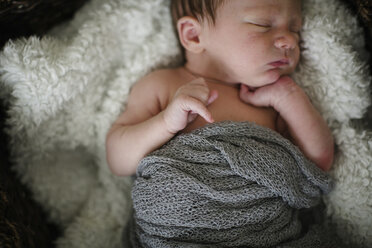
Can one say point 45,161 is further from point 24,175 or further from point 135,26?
point 135,26

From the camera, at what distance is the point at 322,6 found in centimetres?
118

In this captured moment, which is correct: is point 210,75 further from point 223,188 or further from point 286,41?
point 223,188

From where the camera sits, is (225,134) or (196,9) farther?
(196,9)

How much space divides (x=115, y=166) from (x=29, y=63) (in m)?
0.41

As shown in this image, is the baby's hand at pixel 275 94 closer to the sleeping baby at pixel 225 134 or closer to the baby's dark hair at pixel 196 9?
the sleeping baby at pixel 225 134

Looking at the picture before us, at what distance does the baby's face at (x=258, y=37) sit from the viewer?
1.06 m

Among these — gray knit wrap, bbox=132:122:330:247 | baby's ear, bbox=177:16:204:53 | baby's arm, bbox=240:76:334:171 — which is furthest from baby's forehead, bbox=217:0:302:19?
gray knit wrap, bbox=132:122:330:247

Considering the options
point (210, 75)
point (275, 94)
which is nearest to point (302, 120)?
point (275, 94)

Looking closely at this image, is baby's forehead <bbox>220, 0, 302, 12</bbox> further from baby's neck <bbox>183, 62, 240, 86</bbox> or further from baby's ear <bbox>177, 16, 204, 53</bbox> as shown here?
baby's neck <bbox>183, 62, 240, 86</bbox>

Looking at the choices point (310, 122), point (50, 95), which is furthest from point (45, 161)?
point (310, 122)

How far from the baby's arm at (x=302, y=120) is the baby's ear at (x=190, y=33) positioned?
28 centimetres

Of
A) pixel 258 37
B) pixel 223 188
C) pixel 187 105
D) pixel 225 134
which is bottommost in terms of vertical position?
pixel 223 188

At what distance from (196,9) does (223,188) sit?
0.61 meters

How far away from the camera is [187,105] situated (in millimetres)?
916
